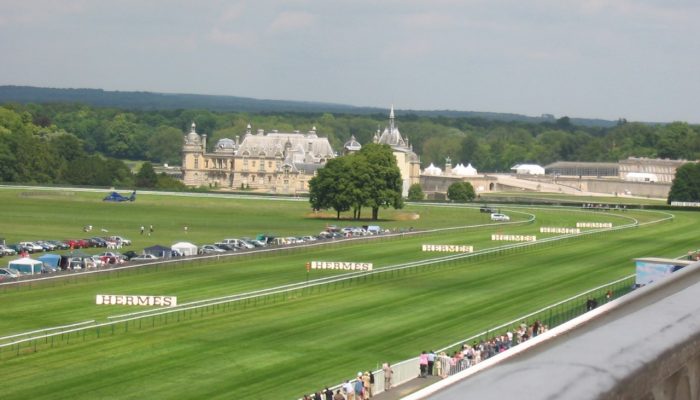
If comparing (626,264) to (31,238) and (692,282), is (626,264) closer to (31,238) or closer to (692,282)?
(31,238)

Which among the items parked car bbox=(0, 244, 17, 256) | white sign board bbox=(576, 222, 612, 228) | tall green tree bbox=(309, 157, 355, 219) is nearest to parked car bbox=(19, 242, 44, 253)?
parked car bbox=(0, 244, 17, 256)

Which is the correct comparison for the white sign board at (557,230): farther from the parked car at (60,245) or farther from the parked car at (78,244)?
the parked car at (60,245)

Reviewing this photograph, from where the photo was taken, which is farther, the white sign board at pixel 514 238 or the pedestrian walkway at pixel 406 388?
the white sign board at pixel 514 238

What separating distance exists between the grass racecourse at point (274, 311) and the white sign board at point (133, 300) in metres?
0.44

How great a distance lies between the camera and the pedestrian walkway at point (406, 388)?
2603 centimetres

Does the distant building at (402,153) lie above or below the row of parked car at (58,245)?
above

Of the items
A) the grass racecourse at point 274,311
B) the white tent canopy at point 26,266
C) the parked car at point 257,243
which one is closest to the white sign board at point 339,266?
the grass racecourse at point 274,311

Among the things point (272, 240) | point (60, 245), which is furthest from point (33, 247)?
point (272, 240)

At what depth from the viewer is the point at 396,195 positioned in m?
101

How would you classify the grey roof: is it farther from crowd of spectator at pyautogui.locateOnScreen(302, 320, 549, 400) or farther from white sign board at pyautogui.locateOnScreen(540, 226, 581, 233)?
crowd of spectator at pyautogui.locateOnScreen(302, 320, 549, 400)

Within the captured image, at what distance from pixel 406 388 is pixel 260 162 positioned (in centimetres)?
15408

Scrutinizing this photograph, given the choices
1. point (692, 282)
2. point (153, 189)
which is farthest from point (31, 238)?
point (153, 189)

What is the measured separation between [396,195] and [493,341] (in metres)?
69.8

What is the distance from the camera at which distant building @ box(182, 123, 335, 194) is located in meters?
174
